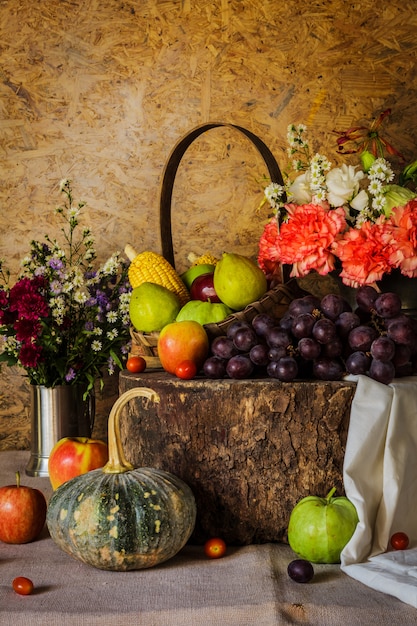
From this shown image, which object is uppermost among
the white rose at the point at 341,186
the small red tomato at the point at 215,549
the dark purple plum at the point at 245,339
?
the white rose at the point at 341,186

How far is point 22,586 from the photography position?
4.05 ft

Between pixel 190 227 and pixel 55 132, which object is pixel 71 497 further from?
pixel 55 132

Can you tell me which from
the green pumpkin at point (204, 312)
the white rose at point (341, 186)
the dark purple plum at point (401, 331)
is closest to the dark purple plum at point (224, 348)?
the green pumpkin at point (204, 312)

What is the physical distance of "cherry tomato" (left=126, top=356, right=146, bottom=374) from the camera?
1667 millimetres

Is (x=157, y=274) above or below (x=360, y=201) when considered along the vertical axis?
below

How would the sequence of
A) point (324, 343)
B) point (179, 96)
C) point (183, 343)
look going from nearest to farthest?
1. point (324, 343)
2. point (183, 343)
3. point (179, 96)

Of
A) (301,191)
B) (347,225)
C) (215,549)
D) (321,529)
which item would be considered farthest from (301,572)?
(301,191)

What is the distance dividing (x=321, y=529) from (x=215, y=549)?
0.21 metres

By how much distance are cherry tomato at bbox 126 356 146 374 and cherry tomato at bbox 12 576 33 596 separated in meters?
0.55

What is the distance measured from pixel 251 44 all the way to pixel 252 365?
1.17 metres

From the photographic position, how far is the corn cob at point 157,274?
1822 millimetres

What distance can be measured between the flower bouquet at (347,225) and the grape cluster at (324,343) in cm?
10

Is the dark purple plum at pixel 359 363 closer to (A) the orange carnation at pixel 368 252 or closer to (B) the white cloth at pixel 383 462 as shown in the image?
(B) the white cloth at pixel 383 462

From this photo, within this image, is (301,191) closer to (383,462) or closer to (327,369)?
(327,369)
